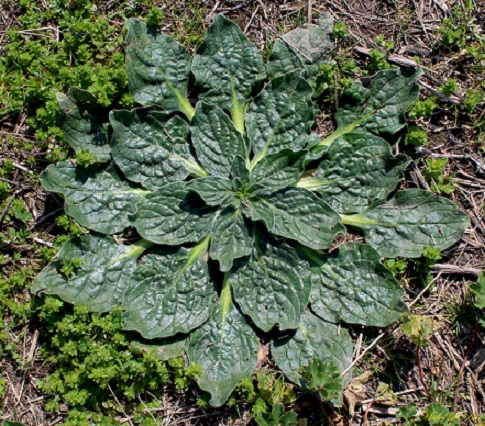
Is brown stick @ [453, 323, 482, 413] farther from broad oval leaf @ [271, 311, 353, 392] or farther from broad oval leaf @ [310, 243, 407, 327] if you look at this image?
broad oval leaf @ [271, 311, 353, 392]

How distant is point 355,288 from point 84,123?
2.53 m

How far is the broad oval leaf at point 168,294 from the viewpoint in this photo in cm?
475

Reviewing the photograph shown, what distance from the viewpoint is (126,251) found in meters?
4.94

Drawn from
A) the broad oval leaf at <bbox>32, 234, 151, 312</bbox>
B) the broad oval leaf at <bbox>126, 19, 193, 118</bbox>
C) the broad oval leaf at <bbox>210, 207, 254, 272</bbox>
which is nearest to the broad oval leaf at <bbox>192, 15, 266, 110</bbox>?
the broad oval leaf at <bbox>126, 19, 193, 118</bbox>

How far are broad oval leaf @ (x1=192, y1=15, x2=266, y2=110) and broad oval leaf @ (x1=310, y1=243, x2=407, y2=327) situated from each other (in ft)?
4.87

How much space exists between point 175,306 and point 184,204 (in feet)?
2.61

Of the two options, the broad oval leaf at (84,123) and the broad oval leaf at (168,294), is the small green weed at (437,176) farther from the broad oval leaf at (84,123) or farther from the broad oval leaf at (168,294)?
the broad oval leaf at (84,123)

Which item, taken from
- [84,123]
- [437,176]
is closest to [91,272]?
[84,123]

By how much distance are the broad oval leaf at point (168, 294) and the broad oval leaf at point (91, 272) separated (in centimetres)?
16

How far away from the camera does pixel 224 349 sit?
4836mm

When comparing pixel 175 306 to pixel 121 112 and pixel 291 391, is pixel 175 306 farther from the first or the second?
pixel 121 112

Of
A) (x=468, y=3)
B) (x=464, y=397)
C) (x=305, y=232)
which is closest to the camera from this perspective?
(x=305, y=232)

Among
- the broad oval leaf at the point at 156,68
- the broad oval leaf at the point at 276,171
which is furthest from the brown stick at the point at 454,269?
the broad oval leaf at the point at 156,68

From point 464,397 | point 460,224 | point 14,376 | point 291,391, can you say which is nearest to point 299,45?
point 460,224
